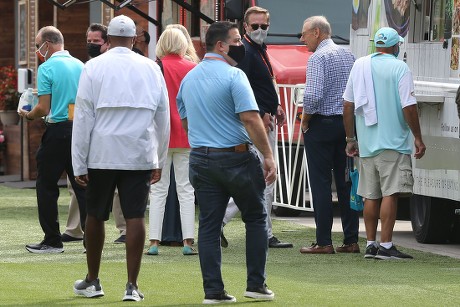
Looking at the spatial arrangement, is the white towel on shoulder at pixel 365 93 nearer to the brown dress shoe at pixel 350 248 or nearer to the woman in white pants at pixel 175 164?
the brown dress shoe at pixel 350 248

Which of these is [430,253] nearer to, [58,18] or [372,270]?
[372,270]

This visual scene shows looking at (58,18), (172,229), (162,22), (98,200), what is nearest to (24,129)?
(58,18)

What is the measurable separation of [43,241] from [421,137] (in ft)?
10.9

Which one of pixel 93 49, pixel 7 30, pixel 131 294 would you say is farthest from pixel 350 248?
pixel 7 30

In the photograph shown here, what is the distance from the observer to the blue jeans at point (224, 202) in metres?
8.91

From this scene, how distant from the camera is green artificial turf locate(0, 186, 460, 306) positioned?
915 centimetres

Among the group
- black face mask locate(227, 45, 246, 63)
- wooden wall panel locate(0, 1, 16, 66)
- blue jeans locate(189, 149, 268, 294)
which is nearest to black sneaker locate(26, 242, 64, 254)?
blue jeans locate(189, 149, 268, 294)

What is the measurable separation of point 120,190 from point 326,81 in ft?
11.3

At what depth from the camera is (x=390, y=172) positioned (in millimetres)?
11688

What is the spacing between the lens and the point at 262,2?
17.0 m

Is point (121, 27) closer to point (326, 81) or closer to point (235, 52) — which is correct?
point (235, 52)

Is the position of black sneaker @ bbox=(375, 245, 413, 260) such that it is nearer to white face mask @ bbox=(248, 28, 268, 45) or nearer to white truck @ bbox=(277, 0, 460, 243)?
white truck @ bbox=(277, 0, 460, 243)

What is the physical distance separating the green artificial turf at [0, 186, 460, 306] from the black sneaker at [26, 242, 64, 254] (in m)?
0.06

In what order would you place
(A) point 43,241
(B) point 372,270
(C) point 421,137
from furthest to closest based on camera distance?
(A) point 43,241
(C) point 421,137
(B) point 372,270
